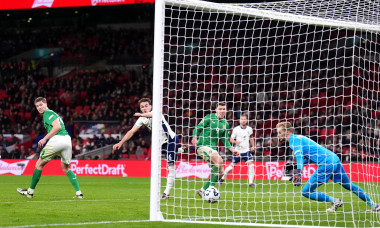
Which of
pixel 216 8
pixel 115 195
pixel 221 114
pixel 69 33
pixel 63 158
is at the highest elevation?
pixel 69 33

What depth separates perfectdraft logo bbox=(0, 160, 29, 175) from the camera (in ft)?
78.5

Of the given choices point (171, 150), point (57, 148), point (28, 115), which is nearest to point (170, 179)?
point (171, 150)

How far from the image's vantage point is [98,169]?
2319cm

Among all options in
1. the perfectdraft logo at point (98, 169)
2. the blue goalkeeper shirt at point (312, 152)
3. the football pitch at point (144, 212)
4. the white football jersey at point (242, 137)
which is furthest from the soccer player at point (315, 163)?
the perfectdraft logo at point (98, 169)

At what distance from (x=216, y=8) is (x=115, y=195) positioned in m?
5.61

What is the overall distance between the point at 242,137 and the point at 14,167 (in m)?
11.3

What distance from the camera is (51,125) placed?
11.3 m

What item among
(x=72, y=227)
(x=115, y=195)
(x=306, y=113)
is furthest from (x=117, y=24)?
(x=72, y=227)

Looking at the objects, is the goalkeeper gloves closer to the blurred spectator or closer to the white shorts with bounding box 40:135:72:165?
the white shorts with bounding box 40:135:72:165

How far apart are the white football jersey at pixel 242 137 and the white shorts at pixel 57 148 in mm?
6336

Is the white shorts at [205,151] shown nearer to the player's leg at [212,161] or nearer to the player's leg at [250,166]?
the player's leg at [212,161]

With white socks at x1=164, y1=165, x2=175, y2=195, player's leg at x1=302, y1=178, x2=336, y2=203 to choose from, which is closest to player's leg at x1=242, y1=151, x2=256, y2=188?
white socks at x1=164, y1=165, x2=175, y2=195

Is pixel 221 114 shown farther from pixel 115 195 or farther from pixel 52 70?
pixel 52 70

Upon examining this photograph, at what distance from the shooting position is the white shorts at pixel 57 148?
11.3m
